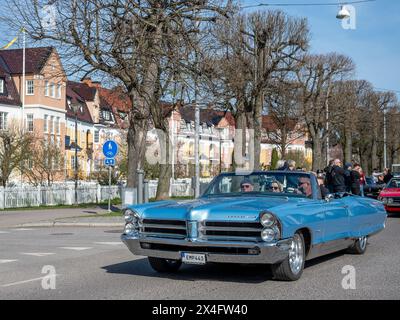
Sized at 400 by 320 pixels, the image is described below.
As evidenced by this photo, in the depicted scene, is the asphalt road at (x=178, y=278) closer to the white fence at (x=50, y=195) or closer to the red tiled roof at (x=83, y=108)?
the white fence at (x=50, y=195)

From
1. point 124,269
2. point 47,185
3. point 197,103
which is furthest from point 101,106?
point 124,269

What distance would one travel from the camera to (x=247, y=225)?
26.8 ft

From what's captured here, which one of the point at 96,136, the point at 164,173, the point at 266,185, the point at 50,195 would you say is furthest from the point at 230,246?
the point at 96,136

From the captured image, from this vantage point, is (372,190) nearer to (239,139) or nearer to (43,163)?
(239,139)

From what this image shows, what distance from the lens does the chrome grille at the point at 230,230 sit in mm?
8164

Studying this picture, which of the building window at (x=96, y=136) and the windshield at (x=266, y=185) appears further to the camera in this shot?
the building window at (x=96, y=136)

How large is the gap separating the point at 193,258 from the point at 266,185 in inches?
89.1

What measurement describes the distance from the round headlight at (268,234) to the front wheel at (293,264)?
1.86ft

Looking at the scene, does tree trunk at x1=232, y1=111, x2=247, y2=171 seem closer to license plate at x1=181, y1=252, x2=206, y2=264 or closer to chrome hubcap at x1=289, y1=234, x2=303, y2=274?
chrome hubcap at x1=289, y1=234, x2=303, y2=274

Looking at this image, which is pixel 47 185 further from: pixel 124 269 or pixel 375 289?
pixel 375 289

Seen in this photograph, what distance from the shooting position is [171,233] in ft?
28.4
